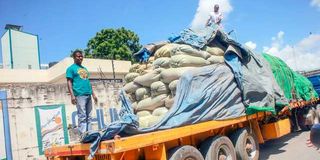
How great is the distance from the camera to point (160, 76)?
245 inches

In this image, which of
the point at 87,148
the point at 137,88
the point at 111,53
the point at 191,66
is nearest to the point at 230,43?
the point at 191,66

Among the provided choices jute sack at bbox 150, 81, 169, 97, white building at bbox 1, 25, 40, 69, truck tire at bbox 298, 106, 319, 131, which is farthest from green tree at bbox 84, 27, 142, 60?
jute sack at bbox 150, 81, 169, 97

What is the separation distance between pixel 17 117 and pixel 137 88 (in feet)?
16.9

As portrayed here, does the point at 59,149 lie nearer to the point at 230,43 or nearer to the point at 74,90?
the point at 74,90

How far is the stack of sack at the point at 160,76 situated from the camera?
593cm

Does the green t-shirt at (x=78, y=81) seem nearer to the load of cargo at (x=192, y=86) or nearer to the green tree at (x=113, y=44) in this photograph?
the load of cargo at (x=192, y=86)

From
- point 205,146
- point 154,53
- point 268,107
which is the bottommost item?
point 205,146

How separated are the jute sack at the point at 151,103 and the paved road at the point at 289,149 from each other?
3.58m

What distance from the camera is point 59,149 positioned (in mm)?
5344

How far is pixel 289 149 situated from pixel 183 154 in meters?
5.03

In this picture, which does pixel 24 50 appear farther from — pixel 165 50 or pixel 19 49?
pixel 165 50

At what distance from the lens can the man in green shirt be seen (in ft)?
18.8

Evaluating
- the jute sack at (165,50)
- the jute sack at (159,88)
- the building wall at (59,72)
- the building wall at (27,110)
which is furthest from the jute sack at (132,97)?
the building wall at (59,72)

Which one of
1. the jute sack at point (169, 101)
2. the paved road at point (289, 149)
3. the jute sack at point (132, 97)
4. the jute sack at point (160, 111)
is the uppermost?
the jute sack at point (132, 97)
